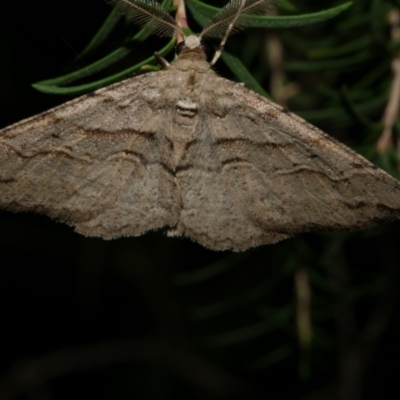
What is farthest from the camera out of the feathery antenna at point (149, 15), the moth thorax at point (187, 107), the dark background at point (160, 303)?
the dark background at point (160, 303)

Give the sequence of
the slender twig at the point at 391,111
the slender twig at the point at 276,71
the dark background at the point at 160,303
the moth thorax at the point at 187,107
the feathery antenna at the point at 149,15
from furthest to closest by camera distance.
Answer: the dark background at the point at 160,303, the slender twig at the point at 276,71, the slender twig at the point at 391,111, the moth thorax at the point at 187,107, the feathery antenna at the point at 149,15

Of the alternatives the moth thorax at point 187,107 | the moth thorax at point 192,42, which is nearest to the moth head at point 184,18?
the moth thorax at point 192,42

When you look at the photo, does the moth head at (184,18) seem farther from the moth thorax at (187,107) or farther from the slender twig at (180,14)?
the moth thorax at (187,107)

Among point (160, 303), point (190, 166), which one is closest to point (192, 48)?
point (190, 166)

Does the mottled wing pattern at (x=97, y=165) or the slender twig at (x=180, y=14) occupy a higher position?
the slender twig at (x=180, y=14)

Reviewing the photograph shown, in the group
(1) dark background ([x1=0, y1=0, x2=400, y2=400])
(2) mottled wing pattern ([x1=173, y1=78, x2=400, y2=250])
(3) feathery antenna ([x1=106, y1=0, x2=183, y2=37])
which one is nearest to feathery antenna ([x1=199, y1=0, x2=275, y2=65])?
(3) feathery antenna ([x1=106, y1=0, x2=183, y2=37])

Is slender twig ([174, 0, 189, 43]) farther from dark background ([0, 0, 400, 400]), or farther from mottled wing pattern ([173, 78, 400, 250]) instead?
dark background ([0, 0, 400, 400])

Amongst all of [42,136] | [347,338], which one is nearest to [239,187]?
[42,136]
